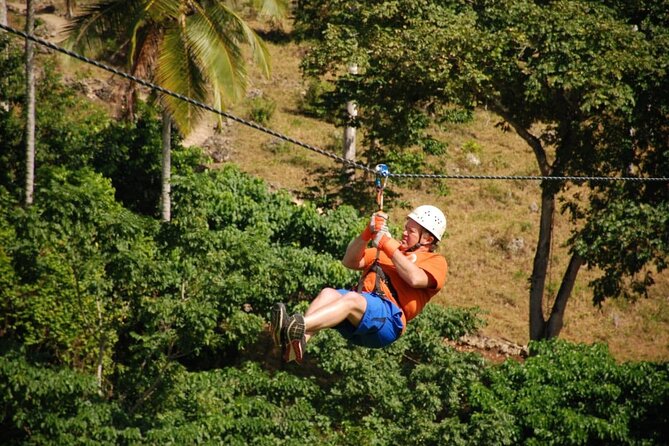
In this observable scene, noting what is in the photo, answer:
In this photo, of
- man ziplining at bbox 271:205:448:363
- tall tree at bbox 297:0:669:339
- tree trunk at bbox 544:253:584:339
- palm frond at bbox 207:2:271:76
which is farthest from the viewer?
tree trunk at bbox 544:253:584:339

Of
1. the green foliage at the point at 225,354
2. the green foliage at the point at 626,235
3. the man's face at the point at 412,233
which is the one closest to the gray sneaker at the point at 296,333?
the man's face at the point at 412,233

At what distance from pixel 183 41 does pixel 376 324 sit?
340 inches

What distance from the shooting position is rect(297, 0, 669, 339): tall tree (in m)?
14.4

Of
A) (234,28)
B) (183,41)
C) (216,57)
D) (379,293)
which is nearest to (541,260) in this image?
(234,28)

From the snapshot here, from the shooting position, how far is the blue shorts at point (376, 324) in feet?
21.4

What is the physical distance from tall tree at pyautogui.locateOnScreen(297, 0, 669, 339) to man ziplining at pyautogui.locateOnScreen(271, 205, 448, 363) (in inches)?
308

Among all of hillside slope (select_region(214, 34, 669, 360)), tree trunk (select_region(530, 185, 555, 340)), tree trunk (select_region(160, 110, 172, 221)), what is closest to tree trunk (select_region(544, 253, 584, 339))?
tree trunk (select_region(530, 185, 555, 340))

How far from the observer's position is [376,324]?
6.55 m

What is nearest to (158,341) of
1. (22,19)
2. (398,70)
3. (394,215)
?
(398,70)

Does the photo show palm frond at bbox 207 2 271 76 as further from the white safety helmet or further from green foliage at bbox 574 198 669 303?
the white safety helmet

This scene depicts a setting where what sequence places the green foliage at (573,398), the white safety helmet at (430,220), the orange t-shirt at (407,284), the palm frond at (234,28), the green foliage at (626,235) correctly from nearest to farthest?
the orange t-shirt at (407,284) < the white safety helmet at (430,220) < the green foliage at (573,398) < the green foliage at (626,235) < the palm frond at (234,28)

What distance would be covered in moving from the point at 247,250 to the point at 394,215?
9643 mm

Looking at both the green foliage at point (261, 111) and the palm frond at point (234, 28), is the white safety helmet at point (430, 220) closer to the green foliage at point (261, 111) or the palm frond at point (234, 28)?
the palm frond at point (234, 28)

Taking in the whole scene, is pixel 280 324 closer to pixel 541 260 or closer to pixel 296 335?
pixel 296 335
